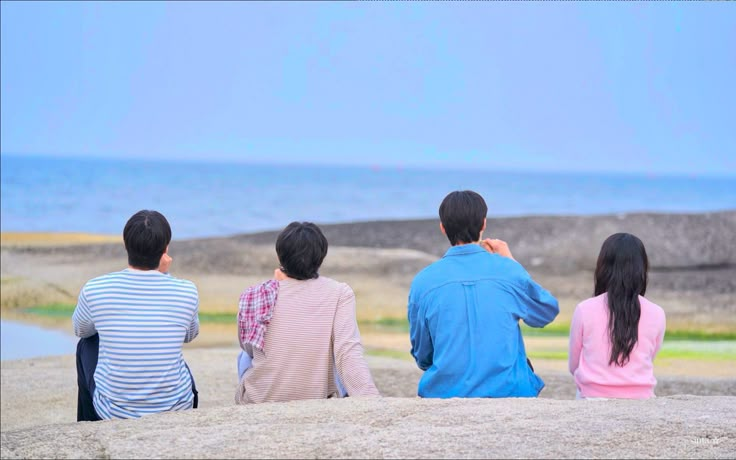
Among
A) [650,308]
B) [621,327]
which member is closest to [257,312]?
[621,327]

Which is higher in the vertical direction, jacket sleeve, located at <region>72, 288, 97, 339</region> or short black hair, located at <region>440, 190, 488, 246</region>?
short black hair, located at <region>440, 190, 488, 246</region>

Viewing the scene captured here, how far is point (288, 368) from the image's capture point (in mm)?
5027

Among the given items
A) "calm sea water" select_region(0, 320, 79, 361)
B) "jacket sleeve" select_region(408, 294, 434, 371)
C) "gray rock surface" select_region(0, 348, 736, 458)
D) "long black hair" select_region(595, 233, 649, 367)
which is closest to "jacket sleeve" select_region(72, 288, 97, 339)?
"gray rock surface" select_region(0, 348, 736, 458)

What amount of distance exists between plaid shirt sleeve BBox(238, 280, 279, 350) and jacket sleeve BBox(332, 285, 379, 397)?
342 mm

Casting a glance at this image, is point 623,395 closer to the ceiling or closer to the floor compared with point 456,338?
closer to the floor

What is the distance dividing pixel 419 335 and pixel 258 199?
61.4 m

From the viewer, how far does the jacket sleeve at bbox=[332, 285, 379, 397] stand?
496 cm

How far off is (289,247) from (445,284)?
0.80 metres

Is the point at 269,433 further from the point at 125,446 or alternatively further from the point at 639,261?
the point at 639,261

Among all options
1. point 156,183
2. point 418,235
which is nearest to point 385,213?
point 156,183

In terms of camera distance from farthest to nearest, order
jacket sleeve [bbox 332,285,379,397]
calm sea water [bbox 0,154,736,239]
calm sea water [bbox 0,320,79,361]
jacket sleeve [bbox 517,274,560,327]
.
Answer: calm sea water [bbox 0,154,736,239], calm sea water [bbox 0,320,79,361], jacket sleeve [bbox 332,285,379,397], jacket sleeve [bbox 517,274,560,327]

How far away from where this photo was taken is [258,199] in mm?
65938

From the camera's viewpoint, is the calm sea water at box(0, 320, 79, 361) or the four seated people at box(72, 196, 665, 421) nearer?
the four seated people at box(72, 196, 665, 421)

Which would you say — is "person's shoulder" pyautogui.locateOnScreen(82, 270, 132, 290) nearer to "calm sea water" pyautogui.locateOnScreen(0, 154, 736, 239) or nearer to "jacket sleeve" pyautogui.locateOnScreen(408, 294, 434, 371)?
"jacket sleeve" pyautogui.locateOnScreen(408, 294, 434, 371)
